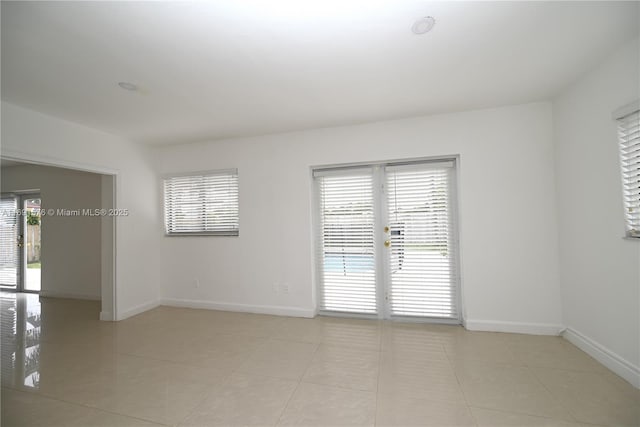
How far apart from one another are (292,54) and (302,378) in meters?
2.61

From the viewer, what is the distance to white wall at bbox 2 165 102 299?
16.2 feet

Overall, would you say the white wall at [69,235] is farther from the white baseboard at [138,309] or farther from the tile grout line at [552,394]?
the tile grout line at [552,394]

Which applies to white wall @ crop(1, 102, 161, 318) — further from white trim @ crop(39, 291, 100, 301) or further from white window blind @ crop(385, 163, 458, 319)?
white window blind @ crop(385, 163, 458, 319)

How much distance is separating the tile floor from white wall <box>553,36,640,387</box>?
0.31 metres

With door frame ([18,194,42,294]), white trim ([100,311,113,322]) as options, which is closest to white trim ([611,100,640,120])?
white trim ([100,311,113,322])

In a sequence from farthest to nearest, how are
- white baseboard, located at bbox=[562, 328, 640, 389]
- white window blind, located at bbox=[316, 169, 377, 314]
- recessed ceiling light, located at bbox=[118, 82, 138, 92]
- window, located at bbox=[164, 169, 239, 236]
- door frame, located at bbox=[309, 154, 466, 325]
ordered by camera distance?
window, located at bbox=[164, 169, 239, 236] < white window blind, located at bbox=[316, 169, 377, 314] < door frame, located at bbox=[309, 154, 466, 325] < recessed ceiling light, located at bbox=[118, 82, 138, 92] < white baseboard, located at bbox=[562, 328, 640, 389]

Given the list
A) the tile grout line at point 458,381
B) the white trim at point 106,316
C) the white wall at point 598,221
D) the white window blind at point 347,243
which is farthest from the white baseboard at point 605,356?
the white trim at point 106,316

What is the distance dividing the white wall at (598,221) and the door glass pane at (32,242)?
29.0 feet

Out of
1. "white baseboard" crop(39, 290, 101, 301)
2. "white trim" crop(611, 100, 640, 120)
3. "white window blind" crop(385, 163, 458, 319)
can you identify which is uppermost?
"white trim" crop(611, 100, 640, 120)

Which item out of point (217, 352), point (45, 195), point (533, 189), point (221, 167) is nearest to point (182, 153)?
point (221, 167)

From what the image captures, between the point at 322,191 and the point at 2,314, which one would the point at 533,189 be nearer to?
the point at 322,191

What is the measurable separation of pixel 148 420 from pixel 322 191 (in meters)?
2.87

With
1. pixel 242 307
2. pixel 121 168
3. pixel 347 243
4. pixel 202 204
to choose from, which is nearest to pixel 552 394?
pixel 347 243

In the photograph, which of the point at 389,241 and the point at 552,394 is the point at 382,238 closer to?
the point at 389,241
